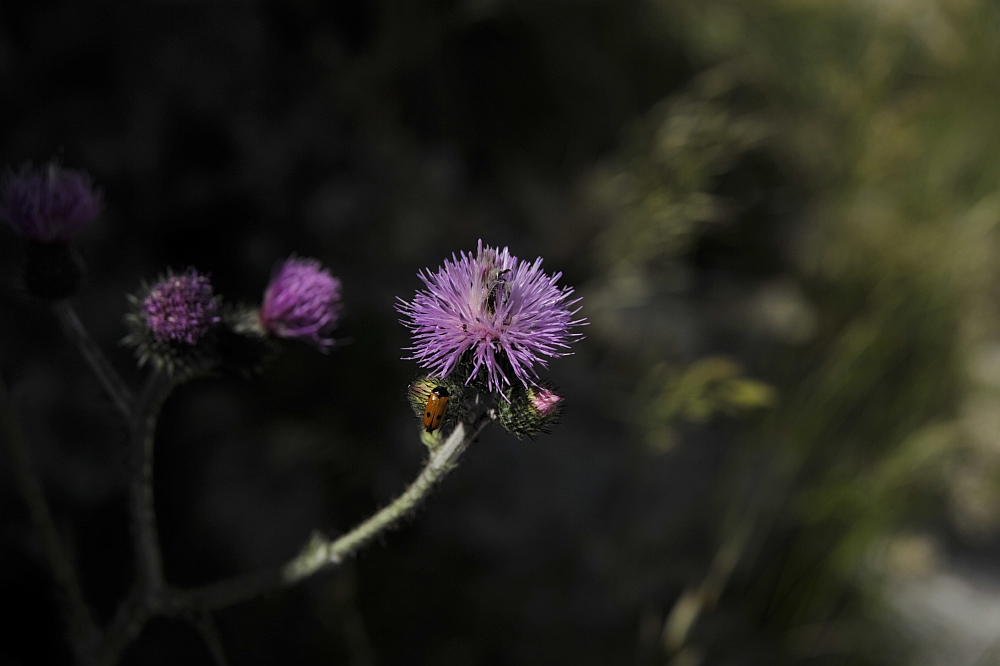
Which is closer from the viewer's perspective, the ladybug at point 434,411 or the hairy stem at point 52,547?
the ladybug at point 434,411

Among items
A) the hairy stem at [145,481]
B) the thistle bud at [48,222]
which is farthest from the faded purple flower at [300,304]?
the thistle bud at [48,222]

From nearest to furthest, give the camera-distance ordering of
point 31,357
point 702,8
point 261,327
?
point 261,327
point 31,357
point 702,8

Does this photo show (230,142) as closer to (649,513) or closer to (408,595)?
(408,595)

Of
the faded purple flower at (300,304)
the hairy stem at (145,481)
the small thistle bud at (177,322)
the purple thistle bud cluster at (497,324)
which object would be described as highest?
the faded purple flower at (300,304)

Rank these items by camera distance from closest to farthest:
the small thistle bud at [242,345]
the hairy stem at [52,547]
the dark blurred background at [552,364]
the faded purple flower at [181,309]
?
1. the faded purple flower at [181,309]
2. the small thistle bud at [242,345]
3. the hairy stem at [52,547]
4. the dark blurred background at [552,364]

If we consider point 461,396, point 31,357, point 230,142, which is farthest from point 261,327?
point 230,142

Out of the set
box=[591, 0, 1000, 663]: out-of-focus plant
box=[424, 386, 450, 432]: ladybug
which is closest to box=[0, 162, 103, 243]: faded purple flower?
box=[424, 386, 450, 432]: ladybug

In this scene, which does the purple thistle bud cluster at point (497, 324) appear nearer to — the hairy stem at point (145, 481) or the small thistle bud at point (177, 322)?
the small thistle bud at point (177, 322)
